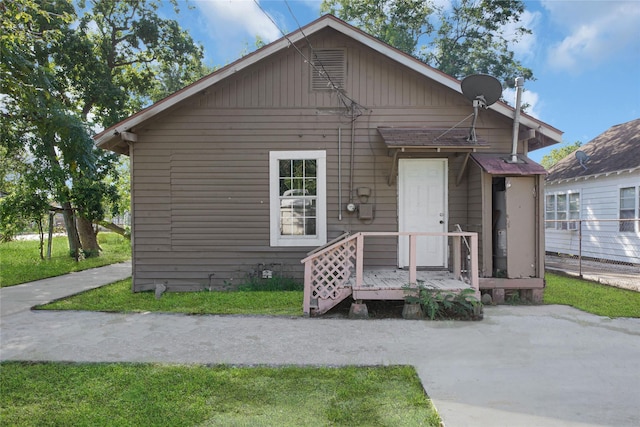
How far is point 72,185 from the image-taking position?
1212cm

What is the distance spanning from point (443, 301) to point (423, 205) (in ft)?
7.98

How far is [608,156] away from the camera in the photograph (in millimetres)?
12156

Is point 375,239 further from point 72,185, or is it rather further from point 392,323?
point 72,185

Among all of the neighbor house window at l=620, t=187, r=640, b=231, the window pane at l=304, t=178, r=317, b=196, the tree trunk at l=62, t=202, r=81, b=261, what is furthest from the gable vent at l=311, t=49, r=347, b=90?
the tree trunk at l=62, t=202, r=81, b=261

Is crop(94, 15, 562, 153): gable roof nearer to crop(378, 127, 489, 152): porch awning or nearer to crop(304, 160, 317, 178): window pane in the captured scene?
crop(378, 127, 489, 152): porch awning

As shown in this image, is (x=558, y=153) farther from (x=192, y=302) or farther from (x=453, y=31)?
(x=192, y=302)

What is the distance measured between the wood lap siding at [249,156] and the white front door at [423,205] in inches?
12.3

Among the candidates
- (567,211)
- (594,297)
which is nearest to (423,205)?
(594,297)

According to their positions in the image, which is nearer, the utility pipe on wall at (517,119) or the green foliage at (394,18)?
the utility pipe on wall at (517,119)

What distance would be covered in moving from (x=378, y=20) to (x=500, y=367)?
751 inches

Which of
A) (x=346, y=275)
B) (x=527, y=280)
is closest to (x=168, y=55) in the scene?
(x=346, y=275)

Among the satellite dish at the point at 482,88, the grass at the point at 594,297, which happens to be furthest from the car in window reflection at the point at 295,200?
the grass at the point at 594,297

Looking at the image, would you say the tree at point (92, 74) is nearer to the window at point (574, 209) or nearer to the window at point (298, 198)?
the window at point (298, 198)

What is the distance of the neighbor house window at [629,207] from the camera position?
1023 cm
